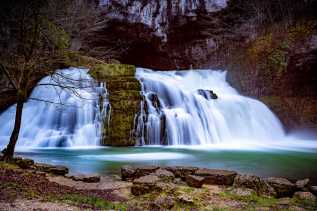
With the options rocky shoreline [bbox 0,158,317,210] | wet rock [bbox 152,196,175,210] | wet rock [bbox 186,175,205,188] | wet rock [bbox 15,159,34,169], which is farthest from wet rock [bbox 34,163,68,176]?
wet rock [bbox 152,196,175,210]

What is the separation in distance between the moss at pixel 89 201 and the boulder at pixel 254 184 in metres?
2.97

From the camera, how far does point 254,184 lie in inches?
283

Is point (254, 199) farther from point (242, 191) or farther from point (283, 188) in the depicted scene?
point (283, 188)

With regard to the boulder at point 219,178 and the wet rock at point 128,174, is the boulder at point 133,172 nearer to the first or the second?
the wet rock at point 128,174

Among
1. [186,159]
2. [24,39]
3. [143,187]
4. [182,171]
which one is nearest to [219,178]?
[182,171]

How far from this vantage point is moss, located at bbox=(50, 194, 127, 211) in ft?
17.3

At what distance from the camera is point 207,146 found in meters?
15.7

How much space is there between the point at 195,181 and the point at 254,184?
1.28 metres

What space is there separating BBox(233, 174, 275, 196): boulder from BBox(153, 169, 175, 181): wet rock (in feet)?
4.56

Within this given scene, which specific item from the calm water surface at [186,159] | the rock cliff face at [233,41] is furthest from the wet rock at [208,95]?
the calm water surface at [186,159]

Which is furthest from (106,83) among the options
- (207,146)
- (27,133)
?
(207,146)

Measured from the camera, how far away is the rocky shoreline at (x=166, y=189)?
5.67 meters

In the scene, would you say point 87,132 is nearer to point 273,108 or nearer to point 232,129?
point 232,129

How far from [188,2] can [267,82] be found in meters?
8.23
